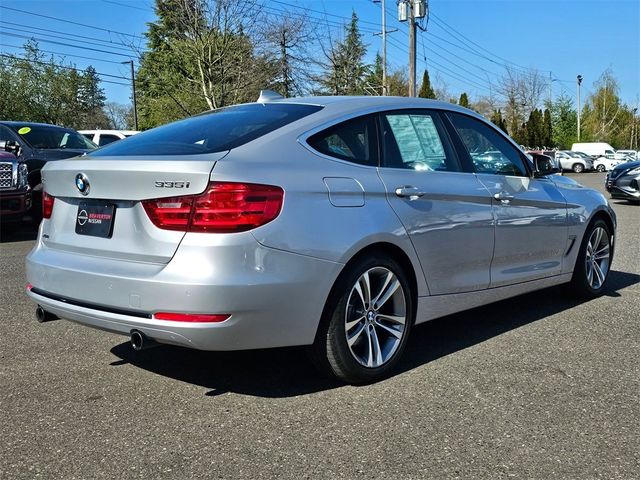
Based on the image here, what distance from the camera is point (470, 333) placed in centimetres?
472

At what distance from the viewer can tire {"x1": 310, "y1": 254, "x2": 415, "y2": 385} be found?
341 centimetres

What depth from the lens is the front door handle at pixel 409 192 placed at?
3737 mm

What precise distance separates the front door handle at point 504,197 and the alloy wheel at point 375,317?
1.18 meters

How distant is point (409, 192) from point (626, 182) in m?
14.7

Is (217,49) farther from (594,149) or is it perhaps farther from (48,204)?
(594,149)

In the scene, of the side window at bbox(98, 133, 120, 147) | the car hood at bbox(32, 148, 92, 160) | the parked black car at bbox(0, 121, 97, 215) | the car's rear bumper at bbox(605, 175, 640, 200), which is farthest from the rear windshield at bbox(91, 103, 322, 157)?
the car's rear bumper at bbox(605, 175, 640, 200)

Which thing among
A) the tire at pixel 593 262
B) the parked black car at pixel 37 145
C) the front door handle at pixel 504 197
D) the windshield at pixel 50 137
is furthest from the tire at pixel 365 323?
the windshield at pixel 50 137

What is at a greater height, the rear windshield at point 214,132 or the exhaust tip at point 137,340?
the rear windshield at point 214,132

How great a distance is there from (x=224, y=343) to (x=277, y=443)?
1.71 feet

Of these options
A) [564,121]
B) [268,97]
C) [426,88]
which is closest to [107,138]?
[268,97]

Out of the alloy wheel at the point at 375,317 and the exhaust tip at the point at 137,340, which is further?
the alloy wheel at the point at 375,317

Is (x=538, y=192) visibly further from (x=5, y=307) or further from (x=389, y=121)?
(x=5, y=307)

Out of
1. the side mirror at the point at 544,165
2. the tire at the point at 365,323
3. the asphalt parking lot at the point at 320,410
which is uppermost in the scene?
the side mirror at the point at 544,165

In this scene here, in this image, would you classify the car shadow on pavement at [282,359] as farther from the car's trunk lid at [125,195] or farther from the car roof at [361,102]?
the car roof at [361,102]
